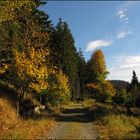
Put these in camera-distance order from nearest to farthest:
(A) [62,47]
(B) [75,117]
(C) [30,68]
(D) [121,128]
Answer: (D) [121,128] < (C) [30,68] < (B) [75,117] < (A) [62,47]

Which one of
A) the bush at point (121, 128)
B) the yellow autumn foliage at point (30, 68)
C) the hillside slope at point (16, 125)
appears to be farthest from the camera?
the yellow autumn foliage at point (30, 68)

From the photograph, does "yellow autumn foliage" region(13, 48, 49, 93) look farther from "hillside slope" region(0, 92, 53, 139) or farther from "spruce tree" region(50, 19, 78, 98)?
"spruce tree" region(50, 19, 78, 98)

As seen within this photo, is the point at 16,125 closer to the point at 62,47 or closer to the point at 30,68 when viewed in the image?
the point at 30,68

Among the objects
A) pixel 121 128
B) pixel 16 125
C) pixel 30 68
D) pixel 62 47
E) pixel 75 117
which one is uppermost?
pixel 62 47

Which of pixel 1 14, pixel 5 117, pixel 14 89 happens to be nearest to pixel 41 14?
pixel 14 89

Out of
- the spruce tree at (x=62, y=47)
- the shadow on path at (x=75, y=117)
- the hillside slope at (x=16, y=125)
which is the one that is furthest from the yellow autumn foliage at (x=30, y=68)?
the spruce tree at (x=62, y=47)

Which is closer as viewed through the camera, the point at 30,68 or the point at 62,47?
the point at 30,68

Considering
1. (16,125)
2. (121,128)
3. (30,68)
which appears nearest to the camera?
(121,128)

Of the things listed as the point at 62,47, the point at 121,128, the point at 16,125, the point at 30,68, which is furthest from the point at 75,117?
the point at 62,47

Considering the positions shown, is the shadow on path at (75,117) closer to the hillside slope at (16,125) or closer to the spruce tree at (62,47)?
the hillside slope at (16,125)

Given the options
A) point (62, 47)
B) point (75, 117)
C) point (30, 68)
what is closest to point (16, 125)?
point (30, 68)

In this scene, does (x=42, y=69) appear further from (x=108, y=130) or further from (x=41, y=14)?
(x=41, y=14)

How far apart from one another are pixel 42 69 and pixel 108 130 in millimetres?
11425

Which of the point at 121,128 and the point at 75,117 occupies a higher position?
the point at 75,117
